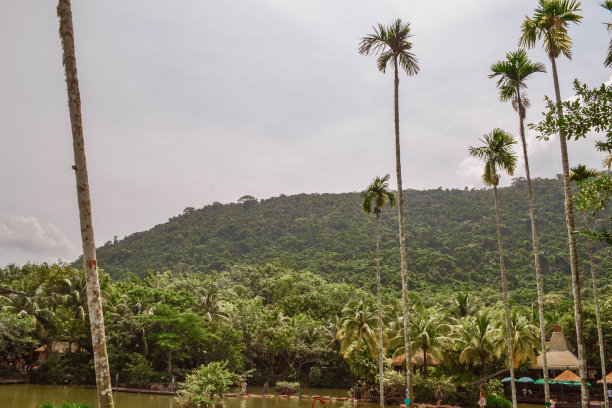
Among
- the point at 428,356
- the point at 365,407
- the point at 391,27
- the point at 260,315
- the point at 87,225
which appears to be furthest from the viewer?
the point at 260,315

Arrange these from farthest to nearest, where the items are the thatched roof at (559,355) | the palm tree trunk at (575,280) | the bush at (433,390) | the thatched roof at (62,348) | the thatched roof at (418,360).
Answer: the thatched roof at (62,348) → the thatched roof at (418,360) → the thatched roof at (559,355) → the bush at (433,390) → the palm tree trunk at (575,280)

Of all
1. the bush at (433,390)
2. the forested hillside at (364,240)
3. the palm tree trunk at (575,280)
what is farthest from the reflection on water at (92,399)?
the forested hillside at (364,240)

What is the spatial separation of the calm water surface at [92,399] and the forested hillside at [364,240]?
3609cm

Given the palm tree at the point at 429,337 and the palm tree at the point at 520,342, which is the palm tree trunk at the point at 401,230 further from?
the palm tree at the point at 520,342

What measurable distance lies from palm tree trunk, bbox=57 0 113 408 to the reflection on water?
19676mm

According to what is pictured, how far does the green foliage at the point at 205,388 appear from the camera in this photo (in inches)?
930

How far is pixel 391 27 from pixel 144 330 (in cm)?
3085

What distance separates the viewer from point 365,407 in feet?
103

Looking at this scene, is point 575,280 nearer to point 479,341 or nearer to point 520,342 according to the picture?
point 520,342

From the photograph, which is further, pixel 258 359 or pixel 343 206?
pixel 343 206

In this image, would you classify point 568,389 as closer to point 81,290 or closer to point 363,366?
point 363,366

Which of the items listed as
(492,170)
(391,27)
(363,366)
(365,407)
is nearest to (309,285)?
(363,366)

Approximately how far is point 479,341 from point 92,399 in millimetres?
25043

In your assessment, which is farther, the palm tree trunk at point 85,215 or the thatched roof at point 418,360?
the thatched roof at point 418,360
